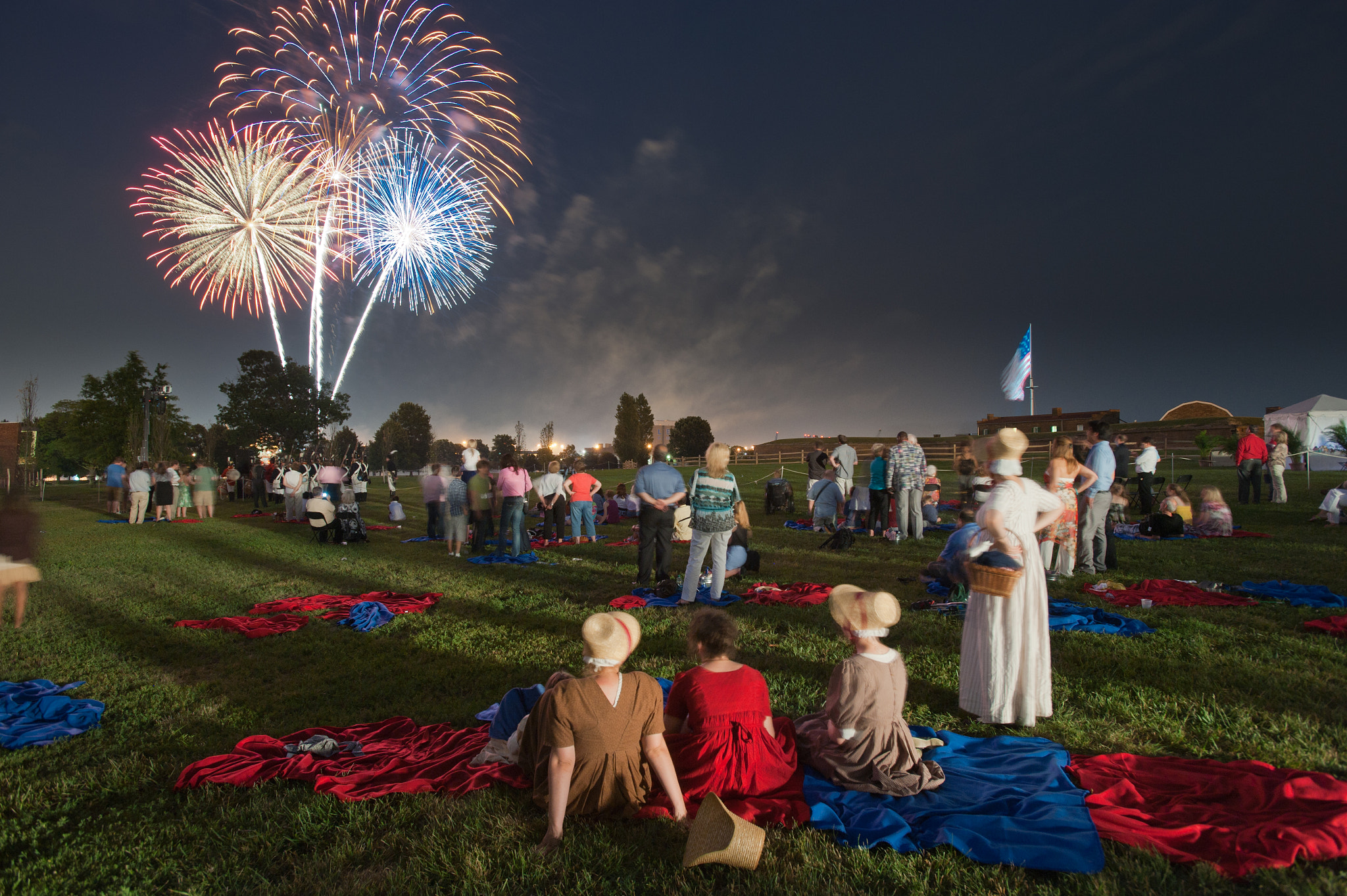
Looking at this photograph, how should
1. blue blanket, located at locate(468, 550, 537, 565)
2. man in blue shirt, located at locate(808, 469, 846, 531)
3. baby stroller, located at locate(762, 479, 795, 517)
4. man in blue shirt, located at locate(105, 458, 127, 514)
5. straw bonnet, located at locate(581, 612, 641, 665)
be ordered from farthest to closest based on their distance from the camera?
man in blue shirt, located at locate(105, 458, 127, 514) → baby stroller, located at locate(762, 479, 795, 517) → man in blue shirt, located at locate(808, 469, 846, 531) → blue blanket, located at locate(468, 550, 537, 565) → straw bonnet, located at locate(581, 612, 641, 665)

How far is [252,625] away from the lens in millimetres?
7570

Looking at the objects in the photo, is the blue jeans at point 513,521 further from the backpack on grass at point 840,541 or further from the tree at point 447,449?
the tree at point 447,449

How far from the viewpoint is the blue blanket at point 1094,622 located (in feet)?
21.8

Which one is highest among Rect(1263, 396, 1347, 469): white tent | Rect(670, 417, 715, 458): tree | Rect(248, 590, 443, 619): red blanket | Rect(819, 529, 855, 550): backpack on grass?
Rect(670, 417, 715, 458): tree

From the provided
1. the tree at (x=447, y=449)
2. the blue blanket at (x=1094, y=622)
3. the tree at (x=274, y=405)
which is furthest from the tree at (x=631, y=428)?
the blue blanket at (x=1094, y=622)

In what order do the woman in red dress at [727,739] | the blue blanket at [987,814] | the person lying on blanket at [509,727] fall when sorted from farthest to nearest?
the person lying on blanket at [509,727] < the woman in red dress at [727,739] < the blue blanket at [987,814]

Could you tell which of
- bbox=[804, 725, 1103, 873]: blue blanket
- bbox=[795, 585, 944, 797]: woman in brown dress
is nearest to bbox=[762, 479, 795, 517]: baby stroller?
Answer: bbox=[804, 725, 1103, 873]: blue blanket

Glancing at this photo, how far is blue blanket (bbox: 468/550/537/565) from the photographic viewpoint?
1205 cm

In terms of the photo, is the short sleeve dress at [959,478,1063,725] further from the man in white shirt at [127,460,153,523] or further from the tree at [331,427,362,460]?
the tree at [331,427,362,460]

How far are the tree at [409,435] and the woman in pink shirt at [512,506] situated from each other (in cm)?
8990

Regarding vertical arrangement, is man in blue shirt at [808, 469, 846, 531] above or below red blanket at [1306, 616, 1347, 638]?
above

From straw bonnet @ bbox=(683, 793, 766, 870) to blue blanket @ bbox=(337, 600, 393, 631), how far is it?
19.0ft

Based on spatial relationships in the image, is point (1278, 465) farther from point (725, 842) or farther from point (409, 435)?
point (409, 435)

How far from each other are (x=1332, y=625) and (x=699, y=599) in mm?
6417
